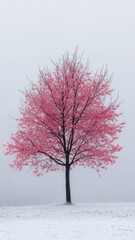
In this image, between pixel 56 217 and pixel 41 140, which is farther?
pixel 41 140

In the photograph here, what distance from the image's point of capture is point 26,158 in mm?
38000

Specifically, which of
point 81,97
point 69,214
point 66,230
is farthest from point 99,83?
point 66,230

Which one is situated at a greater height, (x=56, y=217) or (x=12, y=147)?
(x=12, y=147)

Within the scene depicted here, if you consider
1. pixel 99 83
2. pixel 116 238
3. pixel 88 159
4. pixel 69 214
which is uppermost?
pixel 99 83

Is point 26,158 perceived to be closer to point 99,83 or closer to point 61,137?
point 61,137

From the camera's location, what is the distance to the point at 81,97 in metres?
37.2

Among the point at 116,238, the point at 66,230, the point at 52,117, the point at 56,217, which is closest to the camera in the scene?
the point at 116,238

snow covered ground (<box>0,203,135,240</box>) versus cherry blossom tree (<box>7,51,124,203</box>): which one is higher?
cherry blossom tree (<box>7,51,124,203</box>)

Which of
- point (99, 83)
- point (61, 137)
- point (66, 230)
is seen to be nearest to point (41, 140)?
point (61, 137)

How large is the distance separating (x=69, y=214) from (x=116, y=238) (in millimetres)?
8974

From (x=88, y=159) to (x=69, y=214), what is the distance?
10165 mm

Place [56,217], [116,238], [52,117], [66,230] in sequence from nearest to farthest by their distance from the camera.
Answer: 1. [116,238]
2. [66,230]
3. [56,217]
4. [52,117]

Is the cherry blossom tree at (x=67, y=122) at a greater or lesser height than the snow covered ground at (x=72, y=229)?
greater

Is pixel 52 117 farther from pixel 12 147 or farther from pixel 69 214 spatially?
pixel 69 214
